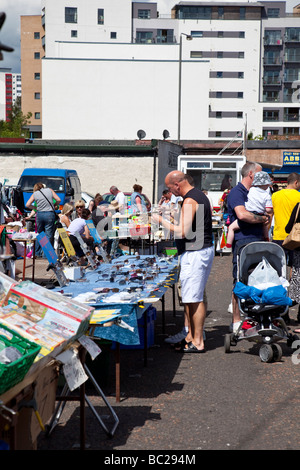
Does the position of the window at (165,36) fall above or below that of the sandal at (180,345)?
above

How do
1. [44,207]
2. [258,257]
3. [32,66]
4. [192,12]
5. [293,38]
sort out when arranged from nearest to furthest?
[258,257], [44,207], [192,12], [293,38], [32,66]

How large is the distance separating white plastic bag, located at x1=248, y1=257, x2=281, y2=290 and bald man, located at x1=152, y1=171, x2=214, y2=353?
20.6 inches

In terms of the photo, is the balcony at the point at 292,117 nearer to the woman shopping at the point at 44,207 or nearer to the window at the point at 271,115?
the window at the point at 271,115

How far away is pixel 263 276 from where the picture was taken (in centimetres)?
762

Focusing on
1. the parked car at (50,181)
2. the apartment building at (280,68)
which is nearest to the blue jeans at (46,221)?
the parked car at (50,181)

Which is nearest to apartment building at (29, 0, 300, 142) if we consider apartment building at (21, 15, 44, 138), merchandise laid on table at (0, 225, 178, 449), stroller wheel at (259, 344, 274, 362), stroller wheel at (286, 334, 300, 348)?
apartment building at (21, 15, 44, 138)

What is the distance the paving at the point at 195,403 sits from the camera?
4.89 meters

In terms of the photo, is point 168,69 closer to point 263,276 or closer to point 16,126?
point 16,126

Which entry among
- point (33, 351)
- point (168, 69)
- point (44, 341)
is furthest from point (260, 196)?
point (168, 69)

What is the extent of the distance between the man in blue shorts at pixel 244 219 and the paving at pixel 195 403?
1.07m

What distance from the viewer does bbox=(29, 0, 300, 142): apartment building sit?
55875 millimetres

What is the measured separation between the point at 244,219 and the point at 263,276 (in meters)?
0.74
